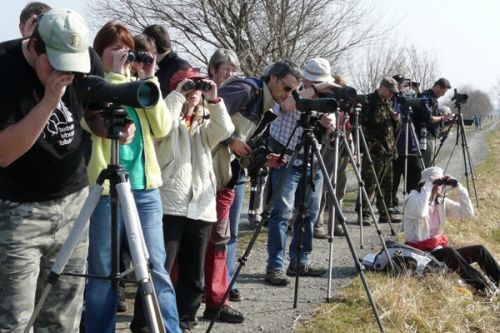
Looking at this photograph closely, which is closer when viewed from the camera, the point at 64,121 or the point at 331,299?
the point at 64,121

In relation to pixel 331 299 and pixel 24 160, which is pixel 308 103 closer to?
pixel 331 299

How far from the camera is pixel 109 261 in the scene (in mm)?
2941

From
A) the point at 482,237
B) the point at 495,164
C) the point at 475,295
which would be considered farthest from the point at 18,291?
the point at 495,164

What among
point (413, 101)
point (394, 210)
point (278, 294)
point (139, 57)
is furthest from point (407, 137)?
point (139, 57)

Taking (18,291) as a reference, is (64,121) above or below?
above

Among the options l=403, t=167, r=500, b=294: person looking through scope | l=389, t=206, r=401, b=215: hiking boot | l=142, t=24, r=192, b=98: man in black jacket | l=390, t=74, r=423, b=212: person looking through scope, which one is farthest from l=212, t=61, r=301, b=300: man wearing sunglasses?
l=389, t=206, r=401, b=215: hiking boot

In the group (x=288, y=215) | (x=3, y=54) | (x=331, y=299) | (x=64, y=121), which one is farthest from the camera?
(x=288, y=215)

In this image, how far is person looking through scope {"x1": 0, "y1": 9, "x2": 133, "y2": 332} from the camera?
2096 mm

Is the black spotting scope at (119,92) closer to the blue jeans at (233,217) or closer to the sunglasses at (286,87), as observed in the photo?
the sunglasses at (286,87)

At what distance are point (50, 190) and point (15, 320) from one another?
0.51 metres

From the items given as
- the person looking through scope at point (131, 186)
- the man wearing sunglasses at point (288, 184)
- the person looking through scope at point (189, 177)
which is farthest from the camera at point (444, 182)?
the person looking through scope at point (131, 186)

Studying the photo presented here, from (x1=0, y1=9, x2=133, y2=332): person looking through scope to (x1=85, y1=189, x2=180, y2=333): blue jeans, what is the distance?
0.37m

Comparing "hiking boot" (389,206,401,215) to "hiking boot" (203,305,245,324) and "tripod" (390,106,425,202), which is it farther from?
"hiking boot" (203,305,245,324)

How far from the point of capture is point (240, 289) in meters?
5.02
